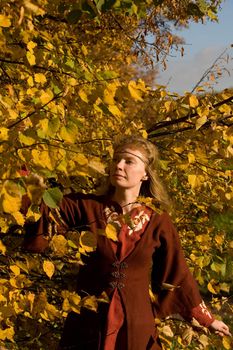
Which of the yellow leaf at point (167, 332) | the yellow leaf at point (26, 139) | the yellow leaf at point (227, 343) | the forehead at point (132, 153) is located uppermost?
the forehead at point (132, 153)

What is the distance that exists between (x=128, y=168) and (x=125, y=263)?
1.33ft

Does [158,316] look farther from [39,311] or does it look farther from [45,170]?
[45,170]

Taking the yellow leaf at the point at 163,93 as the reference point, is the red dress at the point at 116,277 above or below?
below

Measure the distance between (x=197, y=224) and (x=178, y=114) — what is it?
4.26 feet

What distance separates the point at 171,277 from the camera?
2.32 m

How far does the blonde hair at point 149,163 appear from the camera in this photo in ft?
7.36

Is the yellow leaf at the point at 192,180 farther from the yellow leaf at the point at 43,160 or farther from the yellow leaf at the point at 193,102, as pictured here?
the yellow leaf at the point at 43,160

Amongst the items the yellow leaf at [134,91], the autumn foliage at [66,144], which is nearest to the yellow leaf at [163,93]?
the autumn foliage at [66,144]

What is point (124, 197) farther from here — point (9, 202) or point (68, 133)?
point (9, 202)

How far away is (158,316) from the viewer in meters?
2.37

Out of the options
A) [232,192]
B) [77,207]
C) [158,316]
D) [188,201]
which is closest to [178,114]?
[232,192]

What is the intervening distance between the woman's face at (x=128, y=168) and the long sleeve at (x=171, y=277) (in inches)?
9.1

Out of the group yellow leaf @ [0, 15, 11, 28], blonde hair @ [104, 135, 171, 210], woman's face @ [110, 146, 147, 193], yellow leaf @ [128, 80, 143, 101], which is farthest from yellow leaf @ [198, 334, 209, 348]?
yellow leaf @ [0, 15, 11, 28]

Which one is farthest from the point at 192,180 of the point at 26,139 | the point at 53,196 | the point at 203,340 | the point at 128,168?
the point at 26,139
